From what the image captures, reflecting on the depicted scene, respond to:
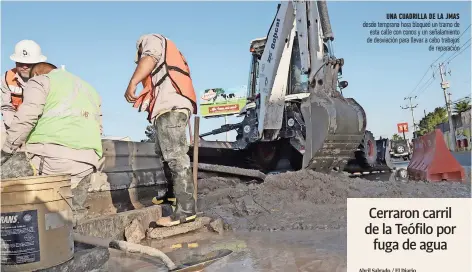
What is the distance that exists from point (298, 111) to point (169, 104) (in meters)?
6.38

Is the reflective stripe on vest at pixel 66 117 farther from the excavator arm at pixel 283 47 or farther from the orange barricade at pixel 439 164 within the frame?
the orange barricade at pixel 439 164

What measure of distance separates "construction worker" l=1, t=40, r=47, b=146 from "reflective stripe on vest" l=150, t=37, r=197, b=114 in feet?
3.13

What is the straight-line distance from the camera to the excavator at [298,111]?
764cm

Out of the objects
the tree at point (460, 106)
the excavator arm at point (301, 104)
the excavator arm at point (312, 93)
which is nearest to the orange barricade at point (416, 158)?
the excavator arm at point (301, 104)

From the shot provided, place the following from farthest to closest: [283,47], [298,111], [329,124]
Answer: [298,111]
[283,47]
[329,124]

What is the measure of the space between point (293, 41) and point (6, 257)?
8.05m

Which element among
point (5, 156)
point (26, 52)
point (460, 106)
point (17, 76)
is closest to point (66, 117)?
point (5, 156)

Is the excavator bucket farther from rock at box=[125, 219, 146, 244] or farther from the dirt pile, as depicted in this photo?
rock at box=[125, 219, 146, 244]

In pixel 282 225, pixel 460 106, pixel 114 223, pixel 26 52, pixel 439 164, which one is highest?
pixel 460 106

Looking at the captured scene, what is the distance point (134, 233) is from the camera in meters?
3.75

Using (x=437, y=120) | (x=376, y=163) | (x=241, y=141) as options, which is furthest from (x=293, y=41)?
(x=437, y=120)

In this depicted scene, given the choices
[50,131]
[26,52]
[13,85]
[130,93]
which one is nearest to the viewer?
[50,131]

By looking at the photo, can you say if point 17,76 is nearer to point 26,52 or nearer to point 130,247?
point 26,52

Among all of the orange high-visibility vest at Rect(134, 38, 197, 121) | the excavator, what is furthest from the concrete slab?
the excavator
